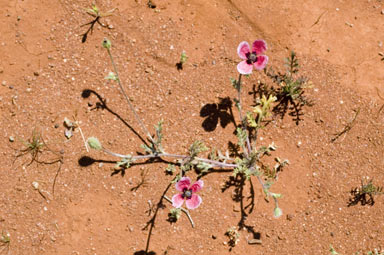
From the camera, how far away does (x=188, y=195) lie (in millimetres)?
3205

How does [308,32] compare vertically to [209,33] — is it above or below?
above

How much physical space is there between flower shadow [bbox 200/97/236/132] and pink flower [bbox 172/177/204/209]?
0.85m

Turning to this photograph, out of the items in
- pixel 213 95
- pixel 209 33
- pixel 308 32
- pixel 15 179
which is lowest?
pixel 15 179

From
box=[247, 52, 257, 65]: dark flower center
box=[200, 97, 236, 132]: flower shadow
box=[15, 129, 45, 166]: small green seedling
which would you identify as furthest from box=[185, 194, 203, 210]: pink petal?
box=[15, 129, 45, 166]: small green seedling

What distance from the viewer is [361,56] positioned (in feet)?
12.8

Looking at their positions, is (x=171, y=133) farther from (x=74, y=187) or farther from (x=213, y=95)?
(x=74, y=187)

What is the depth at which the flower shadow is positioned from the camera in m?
3.82

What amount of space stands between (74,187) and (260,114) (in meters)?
2.18

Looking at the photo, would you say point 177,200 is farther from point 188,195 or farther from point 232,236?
point 232,236

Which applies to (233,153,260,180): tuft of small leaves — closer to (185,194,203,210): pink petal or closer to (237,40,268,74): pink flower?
(185,194,203,210): pink petal

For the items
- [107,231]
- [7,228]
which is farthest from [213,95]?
[7,228]

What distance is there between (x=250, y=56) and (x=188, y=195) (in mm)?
1450

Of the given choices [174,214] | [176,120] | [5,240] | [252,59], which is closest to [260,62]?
[252,59]

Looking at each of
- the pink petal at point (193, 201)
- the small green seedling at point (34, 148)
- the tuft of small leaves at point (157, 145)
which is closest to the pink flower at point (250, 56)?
the tuft of small leaves at point (157, 145)
